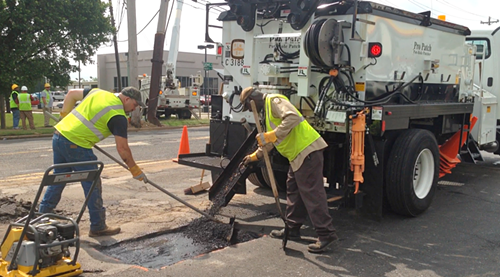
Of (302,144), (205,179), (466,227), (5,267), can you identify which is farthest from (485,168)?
(5,267)

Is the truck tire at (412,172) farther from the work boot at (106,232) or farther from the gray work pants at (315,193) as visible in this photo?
the work boot at (106,232)

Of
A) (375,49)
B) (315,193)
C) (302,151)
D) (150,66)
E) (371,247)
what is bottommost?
(371,247)

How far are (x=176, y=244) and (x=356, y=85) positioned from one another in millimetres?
2749

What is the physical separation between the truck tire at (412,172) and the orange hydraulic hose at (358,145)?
2.07ft

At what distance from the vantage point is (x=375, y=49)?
5.38 metres

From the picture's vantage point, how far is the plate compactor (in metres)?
3.55

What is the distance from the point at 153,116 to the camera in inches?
778

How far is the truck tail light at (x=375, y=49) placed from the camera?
538 centimetres

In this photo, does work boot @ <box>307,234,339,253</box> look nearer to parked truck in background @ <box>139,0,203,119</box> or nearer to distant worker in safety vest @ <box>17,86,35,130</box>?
distant worker in safety vest @ <box>17,86,35,130</box>

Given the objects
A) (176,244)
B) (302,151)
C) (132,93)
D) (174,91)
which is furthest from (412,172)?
(174,91)

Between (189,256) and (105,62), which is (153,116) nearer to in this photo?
(189,256)

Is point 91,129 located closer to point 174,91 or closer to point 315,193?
point 315,193

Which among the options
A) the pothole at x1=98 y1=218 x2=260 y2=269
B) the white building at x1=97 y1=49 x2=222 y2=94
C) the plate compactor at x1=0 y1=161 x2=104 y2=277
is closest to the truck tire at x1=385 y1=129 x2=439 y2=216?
the pothole at x1=98 y1=218 x2=260 y2=269

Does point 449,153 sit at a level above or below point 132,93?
below
